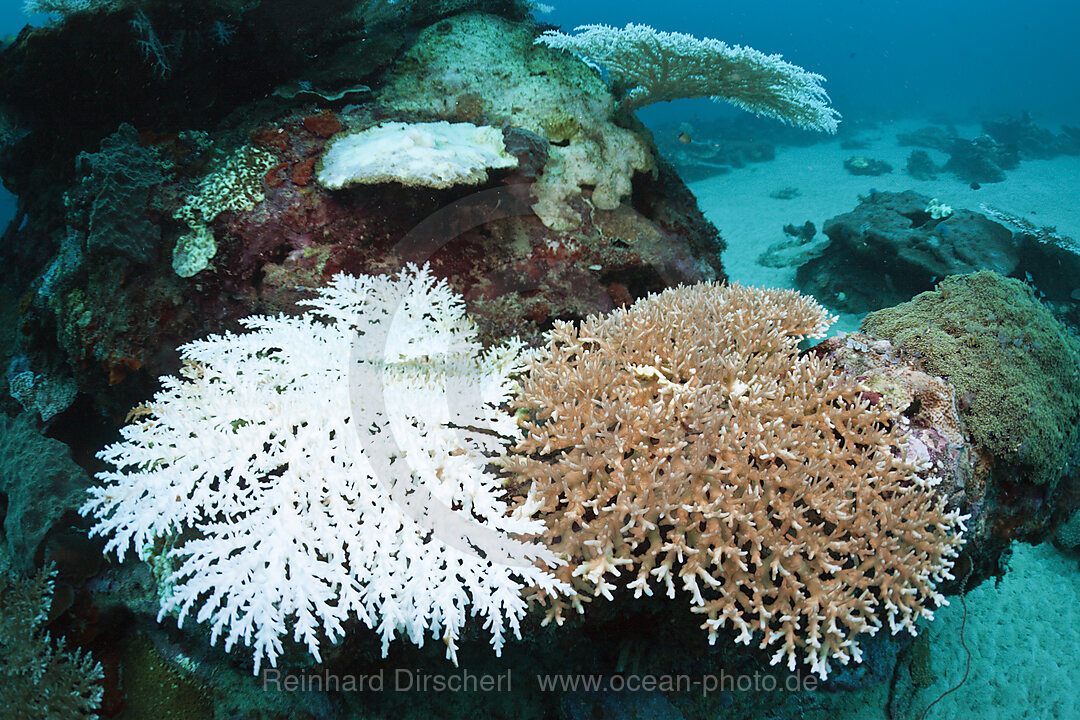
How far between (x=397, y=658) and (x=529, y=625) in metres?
1.05

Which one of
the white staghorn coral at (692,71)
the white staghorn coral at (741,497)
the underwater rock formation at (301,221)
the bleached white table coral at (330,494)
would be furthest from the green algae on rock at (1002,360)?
the bleached white table coral at (330,494)

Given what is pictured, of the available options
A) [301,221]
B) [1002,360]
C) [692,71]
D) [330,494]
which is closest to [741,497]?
[330,494]

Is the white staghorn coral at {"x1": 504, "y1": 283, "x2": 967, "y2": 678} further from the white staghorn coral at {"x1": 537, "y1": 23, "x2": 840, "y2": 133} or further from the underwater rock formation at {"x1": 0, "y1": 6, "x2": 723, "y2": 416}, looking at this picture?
the white staghorn coral at {"x1": 537, "y1": 23, "x2": 840, "y2": 133}

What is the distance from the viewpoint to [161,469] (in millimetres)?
2211

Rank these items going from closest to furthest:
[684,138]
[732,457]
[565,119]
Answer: [732,457] → [565,119] → [684,138]

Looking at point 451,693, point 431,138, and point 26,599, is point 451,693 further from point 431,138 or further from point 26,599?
point 431,138

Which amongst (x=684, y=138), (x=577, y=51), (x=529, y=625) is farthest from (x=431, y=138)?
(x=684, y=138)

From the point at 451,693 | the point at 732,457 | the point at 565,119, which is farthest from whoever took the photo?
the point at 565,119

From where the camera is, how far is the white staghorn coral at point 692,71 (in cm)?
425

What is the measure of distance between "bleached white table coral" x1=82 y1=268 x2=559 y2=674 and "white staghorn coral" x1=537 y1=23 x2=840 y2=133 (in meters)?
3.40

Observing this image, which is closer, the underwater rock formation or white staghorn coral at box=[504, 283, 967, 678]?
white staghorn coral at box=[504, 283, 967, 678]

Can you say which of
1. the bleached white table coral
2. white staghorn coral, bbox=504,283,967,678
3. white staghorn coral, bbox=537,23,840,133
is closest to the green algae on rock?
white staghorn coral, bbox=504,283,967,678

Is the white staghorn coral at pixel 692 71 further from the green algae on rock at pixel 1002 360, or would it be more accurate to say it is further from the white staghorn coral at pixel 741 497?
the white staghorn coral at pixel 741 497

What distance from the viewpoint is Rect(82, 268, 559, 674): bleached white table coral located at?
1.91 metres
